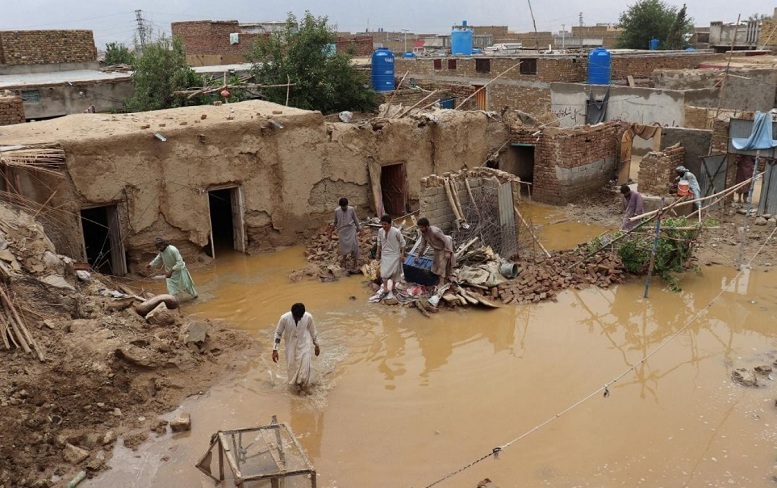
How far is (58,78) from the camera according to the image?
64.2 feet

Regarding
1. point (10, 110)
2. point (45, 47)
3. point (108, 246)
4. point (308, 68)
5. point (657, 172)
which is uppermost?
point (45, 47)

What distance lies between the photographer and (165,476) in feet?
20.8

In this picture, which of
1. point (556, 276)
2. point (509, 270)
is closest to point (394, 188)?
point (509, 270)

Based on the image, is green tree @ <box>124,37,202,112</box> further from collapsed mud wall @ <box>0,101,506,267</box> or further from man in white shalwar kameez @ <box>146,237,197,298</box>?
man in white shalwar kameez @ <box>146,237,197,298</box>

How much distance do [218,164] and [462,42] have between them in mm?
20204

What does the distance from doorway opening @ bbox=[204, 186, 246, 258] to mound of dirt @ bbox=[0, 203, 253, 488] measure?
3582mm

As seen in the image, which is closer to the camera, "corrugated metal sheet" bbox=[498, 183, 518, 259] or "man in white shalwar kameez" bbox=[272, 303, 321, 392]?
"man in white shalwar kameez" bbox=[272, 303, 321, 392]

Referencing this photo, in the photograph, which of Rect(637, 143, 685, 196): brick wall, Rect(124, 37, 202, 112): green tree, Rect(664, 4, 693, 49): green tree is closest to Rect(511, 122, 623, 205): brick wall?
Rect(637, 143, 685, 196): brick wall

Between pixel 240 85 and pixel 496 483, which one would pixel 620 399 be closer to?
pixel 496 483

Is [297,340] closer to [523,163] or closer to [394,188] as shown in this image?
[394,188]

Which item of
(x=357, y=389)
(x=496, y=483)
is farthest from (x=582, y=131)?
(x=496, y=483)

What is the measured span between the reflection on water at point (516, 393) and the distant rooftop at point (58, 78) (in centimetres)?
1009

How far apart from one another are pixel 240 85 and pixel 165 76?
191cm

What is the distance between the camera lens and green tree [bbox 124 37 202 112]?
683 inches
